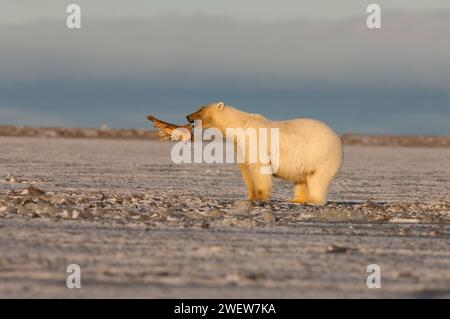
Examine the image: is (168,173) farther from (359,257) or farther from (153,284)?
(153,284)

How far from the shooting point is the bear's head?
14523 mm

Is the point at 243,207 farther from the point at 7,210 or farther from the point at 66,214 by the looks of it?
the point at 7,210

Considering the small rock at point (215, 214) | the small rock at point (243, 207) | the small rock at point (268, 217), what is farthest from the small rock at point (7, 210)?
the small rock at point (268, 217)

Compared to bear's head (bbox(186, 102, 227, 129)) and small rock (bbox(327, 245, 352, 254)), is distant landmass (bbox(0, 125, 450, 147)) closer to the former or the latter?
bear's head (bbox(186, 102, 227, 129))

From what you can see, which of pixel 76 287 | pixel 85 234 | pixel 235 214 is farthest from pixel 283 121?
pixel 76 287

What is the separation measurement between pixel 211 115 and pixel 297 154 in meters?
1.54

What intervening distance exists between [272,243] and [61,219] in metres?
2.75

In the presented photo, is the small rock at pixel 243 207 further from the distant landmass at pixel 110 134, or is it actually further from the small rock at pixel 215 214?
the distant landmass at pixel 110 134

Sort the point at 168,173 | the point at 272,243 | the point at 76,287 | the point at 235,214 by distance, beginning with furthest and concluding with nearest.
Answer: the point at 168,173 < the point at 235,214 < the point at 272,243 < the point at 76,287

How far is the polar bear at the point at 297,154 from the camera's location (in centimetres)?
1384

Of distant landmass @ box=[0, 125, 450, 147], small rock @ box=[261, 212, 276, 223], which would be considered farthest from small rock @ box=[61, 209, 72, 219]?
distant landmass @ box=[0, 125, 450, 147]

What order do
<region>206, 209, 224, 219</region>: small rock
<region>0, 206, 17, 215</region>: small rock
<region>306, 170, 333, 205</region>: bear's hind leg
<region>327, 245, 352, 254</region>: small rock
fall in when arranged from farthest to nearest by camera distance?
<region>306, 170, 333, 205</region>: bear's hind leg < <region>206, 209, 224, 219</region>: small rock < <region>0, 206, 17, 215</region>: small rock < <region>327, 245, 352, 254</region>: small rock

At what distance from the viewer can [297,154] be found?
13.9 metres

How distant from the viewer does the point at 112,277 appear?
7.13m
